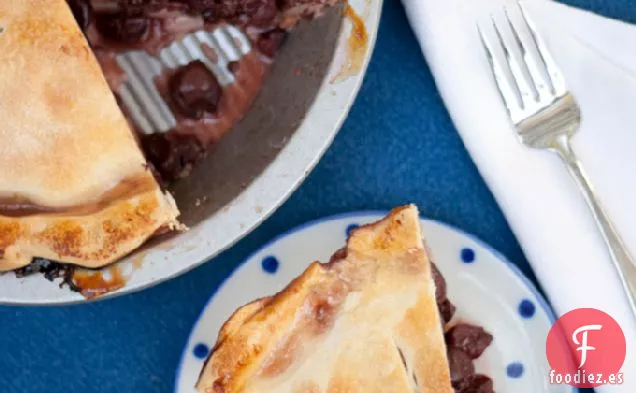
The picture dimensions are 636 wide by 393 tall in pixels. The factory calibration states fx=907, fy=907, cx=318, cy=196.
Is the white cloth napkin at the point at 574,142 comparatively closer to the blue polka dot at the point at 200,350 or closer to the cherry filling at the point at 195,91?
the cherry filling at the point at 195,91

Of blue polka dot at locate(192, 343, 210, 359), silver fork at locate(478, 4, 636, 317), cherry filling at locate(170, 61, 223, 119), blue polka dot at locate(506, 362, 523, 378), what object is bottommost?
blue polka dot at locate(192, 343, 210, 359)

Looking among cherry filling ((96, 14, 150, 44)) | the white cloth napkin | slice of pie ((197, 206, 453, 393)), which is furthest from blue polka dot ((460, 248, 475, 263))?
cherry filling ((96, 14, 150, 44))

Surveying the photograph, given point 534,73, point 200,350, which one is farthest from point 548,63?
point 200,350

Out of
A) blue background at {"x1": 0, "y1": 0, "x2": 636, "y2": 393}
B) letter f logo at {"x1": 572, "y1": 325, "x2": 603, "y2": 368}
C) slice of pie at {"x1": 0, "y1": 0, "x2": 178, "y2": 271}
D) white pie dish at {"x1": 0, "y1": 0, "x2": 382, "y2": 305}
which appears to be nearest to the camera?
slice of pie at {"x1": 0, "y1": 0, "x2": 178, "y2": 271}

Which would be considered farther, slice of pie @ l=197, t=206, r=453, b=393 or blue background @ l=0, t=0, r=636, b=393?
blue background @ l=0, t=0, r=636, b=393

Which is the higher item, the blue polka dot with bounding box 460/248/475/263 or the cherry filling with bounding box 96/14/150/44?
the cherry filling with bounding box 96/14/150/44

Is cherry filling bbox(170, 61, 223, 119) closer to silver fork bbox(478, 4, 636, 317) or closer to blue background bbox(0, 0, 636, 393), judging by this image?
blue background bbox(0, 0, 636, 393)

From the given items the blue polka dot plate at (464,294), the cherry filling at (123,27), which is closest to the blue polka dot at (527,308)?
the blue polka dot plate at (464,294)
